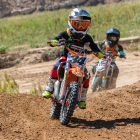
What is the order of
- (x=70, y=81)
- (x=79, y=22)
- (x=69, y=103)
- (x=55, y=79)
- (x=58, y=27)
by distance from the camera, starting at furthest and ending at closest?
(x=58, y=27), (x=55, y=79), (x=79, y=22), (x=70, y=81), (x=69, y=103)

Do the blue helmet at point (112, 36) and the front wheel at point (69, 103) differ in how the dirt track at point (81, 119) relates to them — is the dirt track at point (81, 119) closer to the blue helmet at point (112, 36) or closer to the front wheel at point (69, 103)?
the front wheel at point (69, 103)

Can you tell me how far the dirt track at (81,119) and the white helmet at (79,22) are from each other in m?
1.69

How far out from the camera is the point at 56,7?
112ft

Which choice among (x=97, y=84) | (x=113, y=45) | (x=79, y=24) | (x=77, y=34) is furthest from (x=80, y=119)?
(x=113, y=45)

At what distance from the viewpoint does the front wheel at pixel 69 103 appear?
389 cm

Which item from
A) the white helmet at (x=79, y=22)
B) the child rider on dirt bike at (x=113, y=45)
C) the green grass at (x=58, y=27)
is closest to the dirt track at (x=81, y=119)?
the child rider on dirt bike at (x=113, y=45)

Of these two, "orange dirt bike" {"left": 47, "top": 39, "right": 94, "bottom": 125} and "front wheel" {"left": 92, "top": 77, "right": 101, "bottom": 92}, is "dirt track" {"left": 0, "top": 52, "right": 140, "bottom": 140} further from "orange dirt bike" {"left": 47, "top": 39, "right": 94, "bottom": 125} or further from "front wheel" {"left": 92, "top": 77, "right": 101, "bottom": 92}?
"front wheel" {"left": 92, "top": 77, "right": 101, "bottom": 92}

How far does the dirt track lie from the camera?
143 inches

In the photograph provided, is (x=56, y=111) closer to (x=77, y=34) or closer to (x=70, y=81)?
(x=70, y=81)

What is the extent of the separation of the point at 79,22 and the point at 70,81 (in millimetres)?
1123

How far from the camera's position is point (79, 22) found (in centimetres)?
434

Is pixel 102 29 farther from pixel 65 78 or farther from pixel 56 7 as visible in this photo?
pixel 56 7

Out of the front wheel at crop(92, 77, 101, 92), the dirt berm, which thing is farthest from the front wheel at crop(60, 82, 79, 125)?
the front wheel at crop(92, 77, 101, 92)

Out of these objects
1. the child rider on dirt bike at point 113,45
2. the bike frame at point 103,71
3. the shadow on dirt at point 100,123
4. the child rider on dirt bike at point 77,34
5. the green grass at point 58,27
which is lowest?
the green grass at point 58,27
